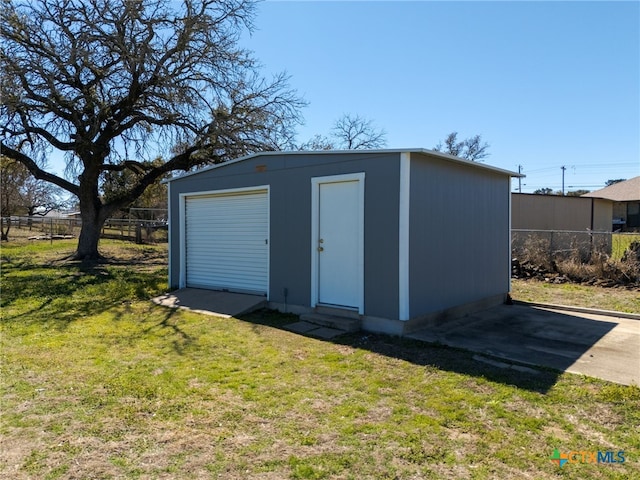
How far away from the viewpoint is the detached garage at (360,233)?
5961 mm

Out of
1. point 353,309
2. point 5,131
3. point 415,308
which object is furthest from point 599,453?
point 5,131

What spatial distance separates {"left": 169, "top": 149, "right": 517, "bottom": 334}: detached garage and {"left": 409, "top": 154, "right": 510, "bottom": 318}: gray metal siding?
0.02 m

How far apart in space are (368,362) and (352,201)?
2.50 meters

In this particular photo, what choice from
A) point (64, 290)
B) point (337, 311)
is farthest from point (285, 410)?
point (64, 290)

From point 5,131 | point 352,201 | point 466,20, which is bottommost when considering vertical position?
point 352,201

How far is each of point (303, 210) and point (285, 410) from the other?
3919 mm

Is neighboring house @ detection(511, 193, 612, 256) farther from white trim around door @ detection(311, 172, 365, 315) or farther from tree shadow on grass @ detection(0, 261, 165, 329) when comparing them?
tree shadow on grass @ detection(0, 261, 165, 329)

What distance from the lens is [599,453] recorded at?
282 cm

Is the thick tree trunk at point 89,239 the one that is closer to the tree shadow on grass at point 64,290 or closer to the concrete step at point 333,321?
the tree shadow on grass at point 64,290

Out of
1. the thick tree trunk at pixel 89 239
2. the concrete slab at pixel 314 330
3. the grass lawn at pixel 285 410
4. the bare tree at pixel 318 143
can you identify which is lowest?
the grass lawn at pixel 285 410

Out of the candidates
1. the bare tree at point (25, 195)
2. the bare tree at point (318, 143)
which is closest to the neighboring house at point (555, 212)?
the bare tree at point (318, 143)

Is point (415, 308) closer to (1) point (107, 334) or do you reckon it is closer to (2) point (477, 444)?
(2) point (477, 444)

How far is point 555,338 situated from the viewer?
5.71m

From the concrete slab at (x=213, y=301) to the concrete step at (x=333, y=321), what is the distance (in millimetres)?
1099
